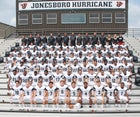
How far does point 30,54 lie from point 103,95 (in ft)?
20.4

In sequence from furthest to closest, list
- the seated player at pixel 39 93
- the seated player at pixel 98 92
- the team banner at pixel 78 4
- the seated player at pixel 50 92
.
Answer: the team banner at pixel 78 4
the seated player at pixel 39 93
the seated player at pixel 50 92
the seated player at pixel 98 92

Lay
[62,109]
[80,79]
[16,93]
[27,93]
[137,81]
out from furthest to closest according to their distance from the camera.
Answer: [137,81]
[80,79]
[16,93]
[27,93]
[62,109]

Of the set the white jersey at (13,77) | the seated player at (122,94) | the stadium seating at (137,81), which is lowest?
the seated player at (122,94)

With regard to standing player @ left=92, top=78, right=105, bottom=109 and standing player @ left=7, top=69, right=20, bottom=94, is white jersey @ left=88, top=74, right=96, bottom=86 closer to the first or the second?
standing player @ left=92, top=78, right=105, bottom=109

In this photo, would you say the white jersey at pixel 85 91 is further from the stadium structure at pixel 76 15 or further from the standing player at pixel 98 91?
the stadium structure at pixel 76 15

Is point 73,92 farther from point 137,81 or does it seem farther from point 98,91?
point 137,81

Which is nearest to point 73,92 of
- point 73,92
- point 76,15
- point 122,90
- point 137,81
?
point 73,92

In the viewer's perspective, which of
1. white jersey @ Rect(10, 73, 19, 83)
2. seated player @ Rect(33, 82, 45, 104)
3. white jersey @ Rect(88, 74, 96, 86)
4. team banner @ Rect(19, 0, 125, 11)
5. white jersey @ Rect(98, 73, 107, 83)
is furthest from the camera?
team banner @ Rect(19, 0, 125, 11)

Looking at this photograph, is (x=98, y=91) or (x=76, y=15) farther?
(x=76, y=15)

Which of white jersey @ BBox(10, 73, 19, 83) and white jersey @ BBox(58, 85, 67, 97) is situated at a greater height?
white jersey @ BBox(10, 73, 19, 83)

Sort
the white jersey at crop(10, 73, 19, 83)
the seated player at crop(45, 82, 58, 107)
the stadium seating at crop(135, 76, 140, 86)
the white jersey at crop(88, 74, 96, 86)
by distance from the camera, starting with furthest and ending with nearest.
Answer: the stadium seating at crop(135, 76, 140, 86)
the white jersey at crop(10, 73, 19, 83)
the white jersey at crop(88, 74, 96, 86)
the seated player at crop(45, 82, 58, 107)

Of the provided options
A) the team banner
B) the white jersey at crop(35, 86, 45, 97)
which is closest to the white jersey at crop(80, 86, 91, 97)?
the white jersey at crop(35, 86, 45, 97)

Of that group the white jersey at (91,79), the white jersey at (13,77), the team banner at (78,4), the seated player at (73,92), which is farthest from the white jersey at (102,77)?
the team banner at (78,4)

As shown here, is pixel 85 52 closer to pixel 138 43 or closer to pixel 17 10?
pixel 138 43
